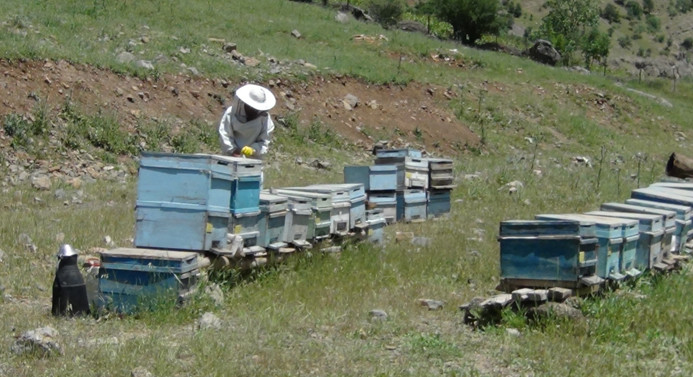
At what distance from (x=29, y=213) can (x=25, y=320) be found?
555 cm

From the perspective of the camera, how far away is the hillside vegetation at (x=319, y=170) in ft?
23.0

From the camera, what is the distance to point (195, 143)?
64.3ft

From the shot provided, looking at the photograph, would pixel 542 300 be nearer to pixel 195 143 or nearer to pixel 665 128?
pixel 195 143

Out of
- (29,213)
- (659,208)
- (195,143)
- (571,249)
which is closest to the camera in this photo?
(571,249)

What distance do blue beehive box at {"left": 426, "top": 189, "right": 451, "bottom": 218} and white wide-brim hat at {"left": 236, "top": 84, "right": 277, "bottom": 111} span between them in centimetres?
515

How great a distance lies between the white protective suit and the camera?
1062 cm

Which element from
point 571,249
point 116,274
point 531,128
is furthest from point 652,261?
point 531,128

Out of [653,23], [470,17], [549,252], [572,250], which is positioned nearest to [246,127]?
[549,252]

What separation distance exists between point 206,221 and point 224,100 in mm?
14175

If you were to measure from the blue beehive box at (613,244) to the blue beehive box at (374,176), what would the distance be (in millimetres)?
4878

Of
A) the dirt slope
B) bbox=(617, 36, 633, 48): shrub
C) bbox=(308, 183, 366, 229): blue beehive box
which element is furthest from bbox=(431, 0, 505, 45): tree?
bbox=(617, 36, 633, 48): shrub

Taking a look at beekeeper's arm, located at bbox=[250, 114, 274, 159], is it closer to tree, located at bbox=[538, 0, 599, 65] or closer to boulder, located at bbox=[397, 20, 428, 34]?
boulder, located at bbox=[397, 20, 428, 34]

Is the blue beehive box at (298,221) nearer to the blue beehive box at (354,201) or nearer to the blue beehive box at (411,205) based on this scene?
the blue beehive box at (354,201)

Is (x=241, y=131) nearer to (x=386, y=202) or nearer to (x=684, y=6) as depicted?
(x=386, y=202)
